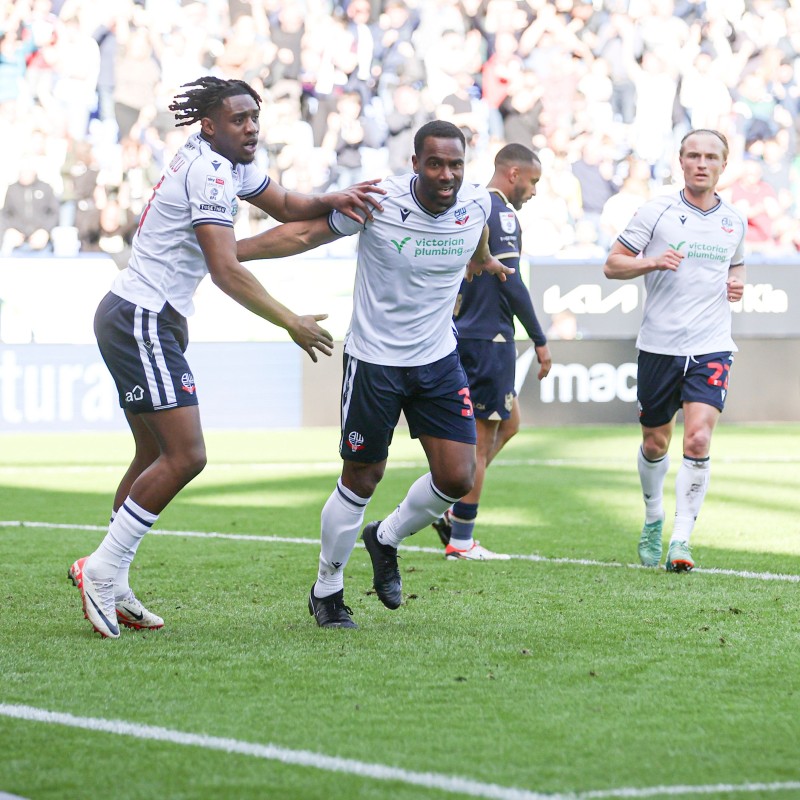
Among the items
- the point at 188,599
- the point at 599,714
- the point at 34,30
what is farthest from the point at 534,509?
the point at 34,30

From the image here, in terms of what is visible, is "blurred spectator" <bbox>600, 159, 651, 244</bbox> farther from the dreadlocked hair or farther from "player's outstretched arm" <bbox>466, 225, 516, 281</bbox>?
the dreadlocked hair

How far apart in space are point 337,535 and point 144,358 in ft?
3.57

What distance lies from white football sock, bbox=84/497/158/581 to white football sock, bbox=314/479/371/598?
0.73 meters

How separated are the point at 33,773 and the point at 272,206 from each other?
3.00 m

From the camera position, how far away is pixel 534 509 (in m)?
10.5

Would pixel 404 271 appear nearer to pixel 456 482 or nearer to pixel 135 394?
pixel 456 482

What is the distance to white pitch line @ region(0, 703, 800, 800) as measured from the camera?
133 inches

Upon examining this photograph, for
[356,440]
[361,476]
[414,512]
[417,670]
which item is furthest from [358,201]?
[417,670]

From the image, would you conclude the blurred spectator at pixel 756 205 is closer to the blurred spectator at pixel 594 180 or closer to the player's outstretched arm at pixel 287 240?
the blurred spectator at pixel 594 180

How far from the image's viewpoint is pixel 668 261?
7484mm

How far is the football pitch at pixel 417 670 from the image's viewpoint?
3.59m

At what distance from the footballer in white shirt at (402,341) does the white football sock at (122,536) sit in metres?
0.77

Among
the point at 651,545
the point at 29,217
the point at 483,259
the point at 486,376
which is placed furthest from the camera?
the point at 29,217

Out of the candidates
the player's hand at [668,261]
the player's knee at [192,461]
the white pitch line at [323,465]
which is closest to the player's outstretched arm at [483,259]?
the player's hand at [668,261]
